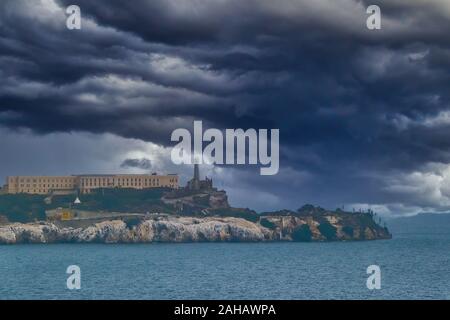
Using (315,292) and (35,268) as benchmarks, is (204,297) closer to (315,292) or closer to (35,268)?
(315,292)

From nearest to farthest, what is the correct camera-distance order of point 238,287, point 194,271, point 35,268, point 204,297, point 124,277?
1. point 204,297
2. point 238,287
3. point 124,277
4. point 194,271
5. point 35,268

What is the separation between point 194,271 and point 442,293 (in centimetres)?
5451

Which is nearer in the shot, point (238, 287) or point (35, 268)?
point (238, 287)

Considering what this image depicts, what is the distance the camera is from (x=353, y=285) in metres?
104

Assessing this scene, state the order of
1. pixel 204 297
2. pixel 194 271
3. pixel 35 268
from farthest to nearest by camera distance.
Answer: pixel 35 268, pixel 194 271, pixel 204 297
